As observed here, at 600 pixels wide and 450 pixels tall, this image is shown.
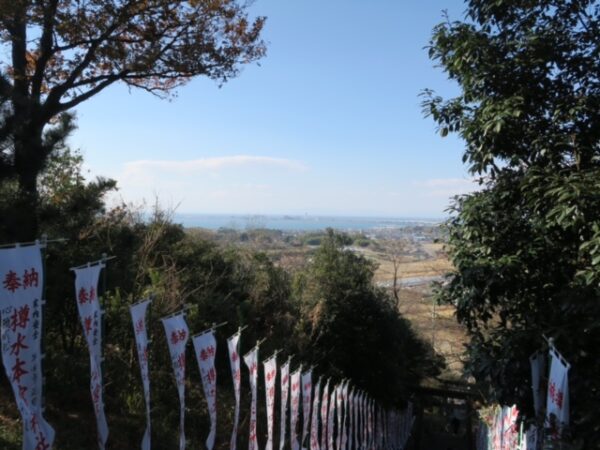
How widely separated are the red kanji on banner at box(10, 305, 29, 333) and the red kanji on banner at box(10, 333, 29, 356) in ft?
0.23

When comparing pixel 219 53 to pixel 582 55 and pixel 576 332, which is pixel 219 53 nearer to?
pixel 582 55

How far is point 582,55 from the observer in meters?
4.68

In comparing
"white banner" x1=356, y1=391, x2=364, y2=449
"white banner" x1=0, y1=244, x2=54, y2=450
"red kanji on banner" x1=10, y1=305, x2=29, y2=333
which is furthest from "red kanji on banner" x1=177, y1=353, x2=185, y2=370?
"white banner" x1=356, y1=391, x2=364, y2=449

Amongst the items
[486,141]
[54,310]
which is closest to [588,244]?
[486,141]

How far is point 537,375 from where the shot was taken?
4.35 m

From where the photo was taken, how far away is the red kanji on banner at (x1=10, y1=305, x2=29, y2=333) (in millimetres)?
3715

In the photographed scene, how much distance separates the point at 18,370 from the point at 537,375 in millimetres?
4307

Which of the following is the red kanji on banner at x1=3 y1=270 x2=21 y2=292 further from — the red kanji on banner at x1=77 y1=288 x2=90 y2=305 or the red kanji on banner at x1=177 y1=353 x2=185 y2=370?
the red kanji on banner at x1=177 y1=353 x2=185 y2=370

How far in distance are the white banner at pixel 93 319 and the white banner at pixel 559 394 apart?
3830mm

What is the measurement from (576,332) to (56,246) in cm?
678

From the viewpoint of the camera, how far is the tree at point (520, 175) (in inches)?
166

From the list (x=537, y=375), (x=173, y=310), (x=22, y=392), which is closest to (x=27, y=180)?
(x=22, y=392)

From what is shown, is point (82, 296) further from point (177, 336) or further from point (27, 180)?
point (27, 180)

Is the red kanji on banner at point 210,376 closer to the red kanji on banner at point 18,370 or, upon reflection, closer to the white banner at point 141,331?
the white banner at point 141,331
